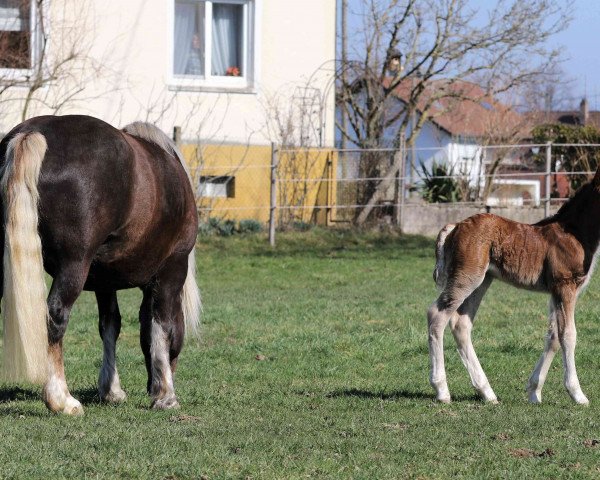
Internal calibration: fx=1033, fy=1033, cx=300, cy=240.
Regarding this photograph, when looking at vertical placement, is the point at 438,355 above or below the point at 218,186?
below

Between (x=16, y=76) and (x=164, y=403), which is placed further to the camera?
(x=16, y=76)

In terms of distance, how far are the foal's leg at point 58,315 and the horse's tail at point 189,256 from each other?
1515mm

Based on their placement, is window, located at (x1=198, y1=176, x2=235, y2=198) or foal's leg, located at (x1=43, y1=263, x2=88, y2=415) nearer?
foal's leg, located at (x1=43, y1=263, x2=88, y2=415)

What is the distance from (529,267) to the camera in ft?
25.1

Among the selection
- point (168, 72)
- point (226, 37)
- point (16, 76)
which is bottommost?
point (16, 76)

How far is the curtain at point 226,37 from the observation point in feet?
73.6

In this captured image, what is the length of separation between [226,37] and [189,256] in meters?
15.2

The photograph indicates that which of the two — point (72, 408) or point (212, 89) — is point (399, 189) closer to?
point (212, 89)

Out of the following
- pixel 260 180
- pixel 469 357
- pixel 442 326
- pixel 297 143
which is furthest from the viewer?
pixel 297 143

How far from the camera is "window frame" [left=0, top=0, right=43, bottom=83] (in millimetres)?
20797

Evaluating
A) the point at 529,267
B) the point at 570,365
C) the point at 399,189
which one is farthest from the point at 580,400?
the point at 399,189

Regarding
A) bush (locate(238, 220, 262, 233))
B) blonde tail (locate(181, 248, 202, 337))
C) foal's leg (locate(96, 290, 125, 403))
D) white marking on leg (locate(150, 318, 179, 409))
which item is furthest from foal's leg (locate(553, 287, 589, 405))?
bush (locate(238, 220, 262, 233))

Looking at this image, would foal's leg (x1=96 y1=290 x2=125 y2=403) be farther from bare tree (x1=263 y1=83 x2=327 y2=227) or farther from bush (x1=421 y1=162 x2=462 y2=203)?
bush (x1=421 y1=162 x2=462 y2=203)

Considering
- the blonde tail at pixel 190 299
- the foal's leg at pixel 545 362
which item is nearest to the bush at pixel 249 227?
the blonde tail at pixel 190 299
